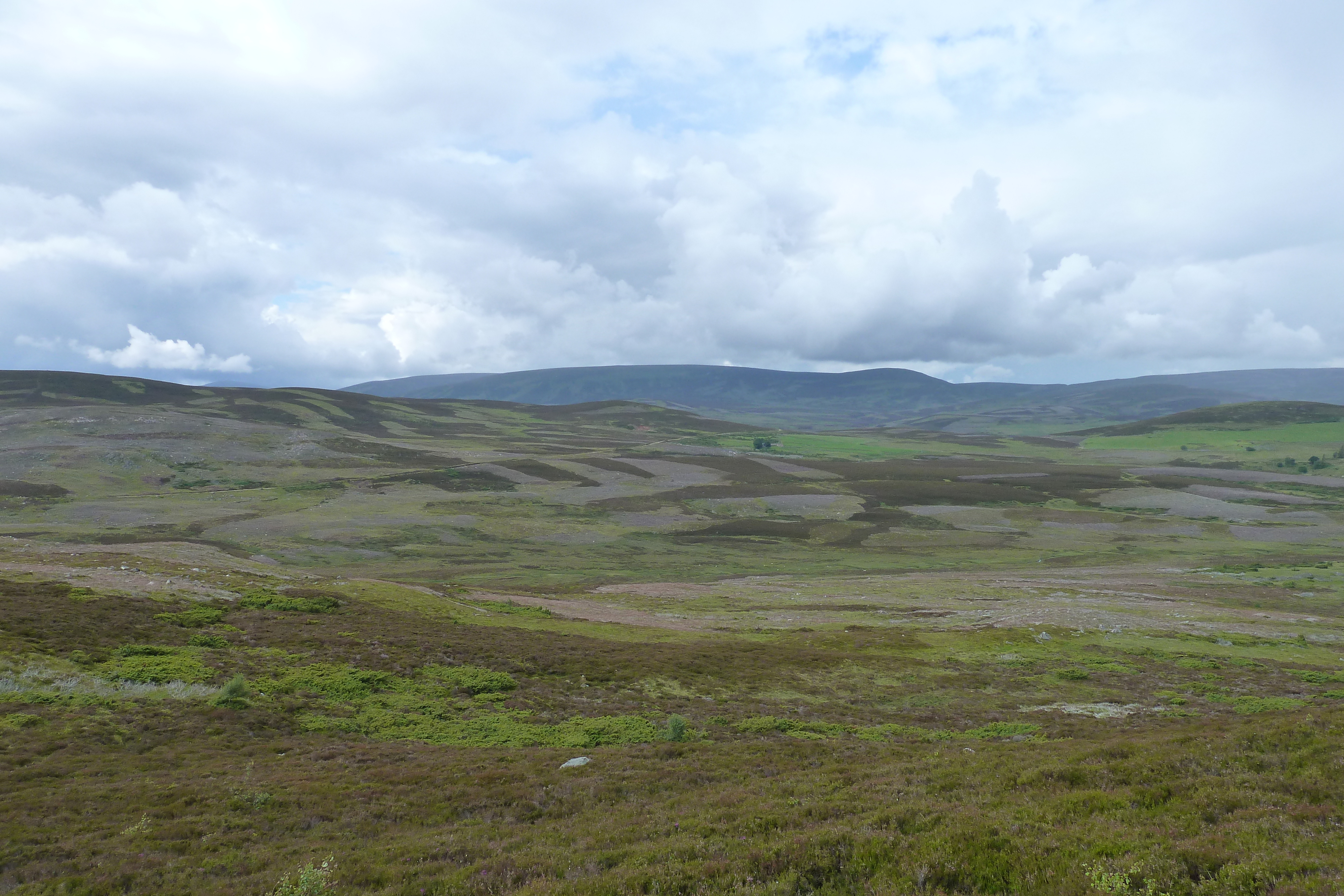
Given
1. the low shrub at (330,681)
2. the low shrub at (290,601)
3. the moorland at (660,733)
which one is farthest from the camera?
the low shrub at (290,601)

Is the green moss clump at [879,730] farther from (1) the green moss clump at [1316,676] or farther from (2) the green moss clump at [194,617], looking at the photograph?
(2) the green moss clump at [194,617]

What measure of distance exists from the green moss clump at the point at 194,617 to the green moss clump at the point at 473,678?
11.4 metres

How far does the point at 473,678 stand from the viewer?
2906 cm

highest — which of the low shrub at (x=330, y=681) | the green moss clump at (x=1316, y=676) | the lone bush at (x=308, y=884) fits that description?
the lone bush at (x=308, y=884)

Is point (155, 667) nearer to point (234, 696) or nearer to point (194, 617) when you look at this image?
point (234, 696)

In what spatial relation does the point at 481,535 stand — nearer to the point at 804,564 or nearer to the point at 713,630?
the point at 804,564

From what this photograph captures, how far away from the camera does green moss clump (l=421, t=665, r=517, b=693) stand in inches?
1115

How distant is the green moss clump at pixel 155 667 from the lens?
77.5 feet

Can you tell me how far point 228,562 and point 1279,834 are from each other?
66435mm

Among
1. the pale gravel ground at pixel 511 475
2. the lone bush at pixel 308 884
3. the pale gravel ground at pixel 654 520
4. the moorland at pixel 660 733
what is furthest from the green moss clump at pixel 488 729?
the pale gravel ground at pixel 511 475

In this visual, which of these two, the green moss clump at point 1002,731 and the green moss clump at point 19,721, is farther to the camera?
the green moss clump at point 1002,731

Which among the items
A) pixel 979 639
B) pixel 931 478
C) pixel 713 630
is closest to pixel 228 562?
pixel 713 630

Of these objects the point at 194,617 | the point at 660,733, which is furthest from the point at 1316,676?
the point at 194,617

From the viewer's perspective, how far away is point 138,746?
19.0 m
